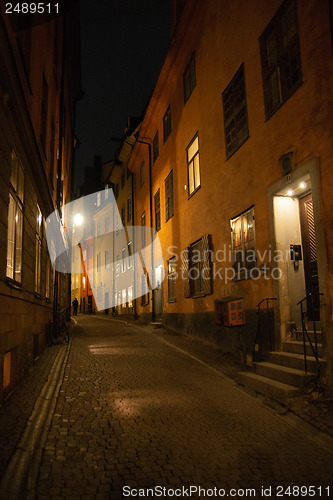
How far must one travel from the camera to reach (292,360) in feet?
23.4

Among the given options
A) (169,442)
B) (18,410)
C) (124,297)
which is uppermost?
(124,297)

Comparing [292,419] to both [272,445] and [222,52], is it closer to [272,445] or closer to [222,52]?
[272,445]

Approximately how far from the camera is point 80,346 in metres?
12.6

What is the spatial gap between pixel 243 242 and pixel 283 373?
4116 millimetres

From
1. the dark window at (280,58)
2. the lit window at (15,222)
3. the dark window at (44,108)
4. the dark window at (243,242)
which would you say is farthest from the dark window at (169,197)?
the lit window at (15,222)

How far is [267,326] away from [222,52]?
849 centimetres

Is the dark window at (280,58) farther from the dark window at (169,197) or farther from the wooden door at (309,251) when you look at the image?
the dark window at (169,197)

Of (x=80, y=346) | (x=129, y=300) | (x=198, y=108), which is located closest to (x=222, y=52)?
(x=198, y=108)

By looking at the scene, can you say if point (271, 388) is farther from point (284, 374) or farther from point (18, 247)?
point (18, 247)

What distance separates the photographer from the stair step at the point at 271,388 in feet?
19.9

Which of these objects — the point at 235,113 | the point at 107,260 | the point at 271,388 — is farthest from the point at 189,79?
the point at 107,260

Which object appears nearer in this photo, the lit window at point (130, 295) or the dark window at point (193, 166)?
the dark window at point (193, 166)

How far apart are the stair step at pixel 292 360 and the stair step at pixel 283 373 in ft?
0.34

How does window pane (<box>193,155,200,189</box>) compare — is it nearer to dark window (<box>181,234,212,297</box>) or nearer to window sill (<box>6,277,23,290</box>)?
dark window (<box>181,234,212,297</box>)
